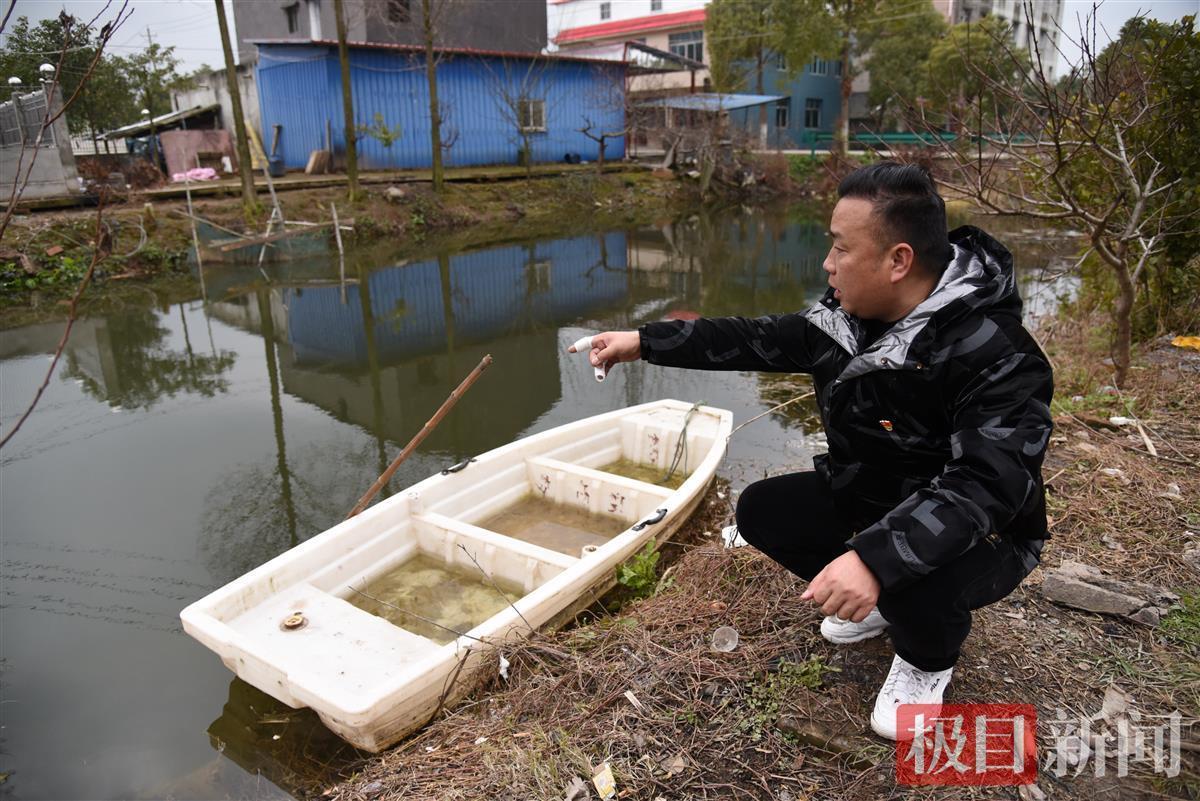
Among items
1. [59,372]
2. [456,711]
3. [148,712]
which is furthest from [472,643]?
[59,372]

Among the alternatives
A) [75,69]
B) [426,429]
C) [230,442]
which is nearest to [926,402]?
[426,429]

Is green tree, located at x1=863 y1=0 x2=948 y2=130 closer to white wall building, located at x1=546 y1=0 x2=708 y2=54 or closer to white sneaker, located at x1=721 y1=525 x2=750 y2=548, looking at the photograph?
white wall building, located at x1=546 y1=0 x2=708 y2=54

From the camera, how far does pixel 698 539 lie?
4.62m

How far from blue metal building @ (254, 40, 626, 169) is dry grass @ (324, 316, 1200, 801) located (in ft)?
58.4

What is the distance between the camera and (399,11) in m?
21.2

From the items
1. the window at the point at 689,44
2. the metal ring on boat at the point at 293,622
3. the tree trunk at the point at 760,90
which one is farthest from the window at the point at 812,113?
the metal ring on boat at the point at 293,622

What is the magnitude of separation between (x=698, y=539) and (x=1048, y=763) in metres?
2.77

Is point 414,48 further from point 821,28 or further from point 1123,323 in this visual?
point 1123,323

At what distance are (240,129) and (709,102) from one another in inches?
587

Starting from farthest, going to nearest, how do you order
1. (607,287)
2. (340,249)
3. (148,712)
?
(340,249)
(607,287)
(148,712)

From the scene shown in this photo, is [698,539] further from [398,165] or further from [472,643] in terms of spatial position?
[398,165]

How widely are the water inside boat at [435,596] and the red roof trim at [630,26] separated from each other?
31.5 meters

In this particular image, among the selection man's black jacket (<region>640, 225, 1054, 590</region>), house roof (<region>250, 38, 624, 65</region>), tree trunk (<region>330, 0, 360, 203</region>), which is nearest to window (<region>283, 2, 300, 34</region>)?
house roof (<region>250, 38, 624, 65</region>)

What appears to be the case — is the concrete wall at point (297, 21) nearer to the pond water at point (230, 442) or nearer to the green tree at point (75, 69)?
the green tree at point (75, 69)
